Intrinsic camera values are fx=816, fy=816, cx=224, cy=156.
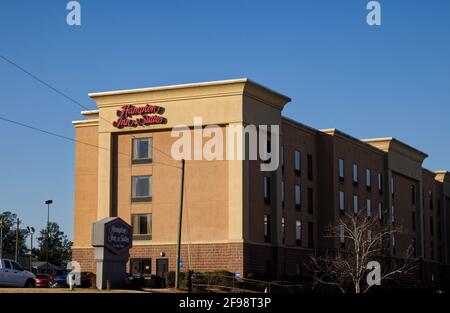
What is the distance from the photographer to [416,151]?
99438mm

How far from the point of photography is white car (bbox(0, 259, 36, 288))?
4272 centimetres

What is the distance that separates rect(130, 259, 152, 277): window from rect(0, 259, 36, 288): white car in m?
21.7

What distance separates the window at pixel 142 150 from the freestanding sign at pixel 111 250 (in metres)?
19.2

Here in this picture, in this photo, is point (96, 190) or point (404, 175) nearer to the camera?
point (96, 190)

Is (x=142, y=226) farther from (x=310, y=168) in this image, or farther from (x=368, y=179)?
(x=368, y=179)

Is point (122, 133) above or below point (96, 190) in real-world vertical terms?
above

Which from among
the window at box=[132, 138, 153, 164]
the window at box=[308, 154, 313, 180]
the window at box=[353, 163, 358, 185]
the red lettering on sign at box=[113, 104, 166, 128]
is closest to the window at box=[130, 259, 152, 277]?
the window at box=[132, 138, 153, 164]

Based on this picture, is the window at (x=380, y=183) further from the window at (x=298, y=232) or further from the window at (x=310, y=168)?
the window at (x=298, y=232)

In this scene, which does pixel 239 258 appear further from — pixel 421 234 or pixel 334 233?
pixel 421 234

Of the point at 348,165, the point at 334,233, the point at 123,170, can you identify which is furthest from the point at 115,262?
the point at 348,165
